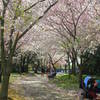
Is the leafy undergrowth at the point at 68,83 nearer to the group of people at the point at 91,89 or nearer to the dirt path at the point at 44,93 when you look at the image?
the dirt path at the point at 44,93

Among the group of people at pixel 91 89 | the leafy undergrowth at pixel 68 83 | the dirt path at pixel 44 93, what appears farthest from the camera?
the leafy undergrowth at pixel 68 83

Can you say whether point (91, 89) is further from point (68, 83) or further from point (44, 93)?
point (68, 83)

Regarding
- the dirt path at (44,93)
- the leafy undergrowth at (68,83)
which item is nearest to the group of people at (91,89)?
the dirt path at (44,93)

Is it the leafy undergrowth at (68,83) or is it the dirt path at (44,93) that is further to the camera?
the leafy undergrowth at (68,83)

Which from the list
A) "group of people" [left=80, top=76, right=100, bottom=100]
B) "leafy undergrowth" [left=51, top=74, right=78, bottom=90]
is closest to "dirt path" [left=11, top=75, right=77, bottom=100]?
"leafy undergrowth" [left=51, top=74, right=78, bottom=90]

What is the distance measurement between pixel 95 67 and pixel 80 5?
1595cm

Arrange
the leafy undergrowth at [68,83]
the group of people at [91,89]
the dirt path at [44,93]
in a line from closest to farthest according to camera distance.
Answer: the group of people at [91,89] < the dirt path at [44,93] < the leafy undergrowth at [68,83]

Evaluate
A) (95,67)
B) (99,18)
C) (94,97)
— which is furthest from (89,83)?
(95,67)

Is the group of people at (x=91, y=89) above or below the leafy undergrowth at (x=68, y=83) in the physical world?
above

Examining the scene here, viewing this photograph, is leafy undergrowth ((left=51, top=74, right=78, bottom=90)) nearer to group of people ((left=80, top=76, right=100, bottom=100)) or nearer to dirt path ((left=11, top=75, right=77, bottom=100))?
dirt path ((left=11, top=75, right=77, bottom=100))

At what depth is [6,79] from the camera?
9.73m

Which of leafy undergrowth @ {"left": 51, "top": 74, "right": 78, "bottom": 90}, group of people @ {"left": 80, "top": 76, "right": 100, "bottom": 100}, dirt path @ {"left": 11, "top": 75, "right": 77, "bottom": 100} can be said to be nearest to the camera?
group of people @ {"left": 80, "top": 76, "right": 100, "bottom": 100}

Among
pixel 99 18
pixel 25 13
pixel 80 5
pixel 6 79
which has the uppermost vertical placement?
pixel 80 5

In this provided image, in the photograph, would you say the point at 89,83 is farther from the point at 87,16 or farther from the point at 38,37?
the point at 38,37
